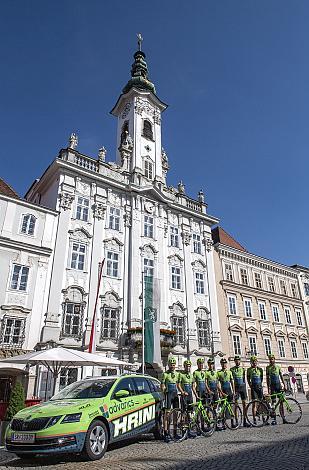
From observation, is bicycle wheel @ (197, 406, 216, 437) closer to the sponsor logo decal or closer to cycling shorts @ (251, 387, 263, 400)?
the sponsor logo decal

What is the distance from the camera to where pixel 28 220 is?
69.5ft

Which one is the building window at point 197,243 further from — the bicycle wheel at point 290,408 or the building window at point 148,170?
the bicycle wheel at point 290,408

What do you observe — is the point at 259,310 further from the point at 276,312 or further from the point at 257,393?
the point at 257,393

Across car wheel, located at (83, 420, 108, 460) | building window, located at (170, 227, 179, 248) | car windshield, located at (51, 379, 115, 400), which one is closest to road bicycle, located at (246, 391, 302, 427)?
car windshield, located at (51, 379, 115, 400)

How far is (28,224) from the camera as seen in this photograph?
21125 millimetres

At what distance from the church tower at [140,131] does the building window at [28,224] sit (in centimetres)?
945

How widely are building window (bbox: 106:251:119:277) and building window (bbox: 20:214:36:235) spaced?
5.50 meters

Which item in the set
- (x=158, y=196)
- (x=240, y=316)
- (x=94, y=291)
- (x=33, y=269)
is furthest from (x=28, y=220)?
(x=240, y=316)

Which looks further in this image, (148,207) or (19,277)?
(148,207)

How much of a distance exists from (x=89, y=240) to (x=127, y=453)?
17.0 m

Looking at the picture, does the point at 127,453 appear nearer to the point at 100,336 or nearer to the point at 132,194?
the point at 100,336

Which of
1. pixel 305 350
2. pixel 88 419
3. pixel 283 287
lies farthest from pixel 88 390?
pixel 283 287

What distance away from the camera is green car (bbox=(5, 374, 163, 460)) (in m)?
6.73

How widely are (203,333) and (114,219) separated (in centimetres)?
1099
